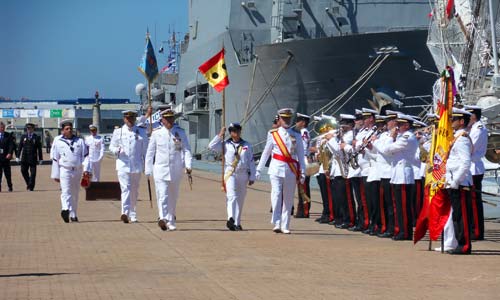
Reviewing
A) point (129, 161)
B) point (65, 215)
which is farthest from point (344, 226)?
point (65, 215)

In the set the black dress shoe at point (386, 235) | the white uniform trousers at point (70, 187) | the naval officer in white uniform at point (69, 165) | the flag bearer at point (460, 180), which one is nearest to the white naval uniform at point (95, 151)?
the naval officer in white uniform at point (69, 165)

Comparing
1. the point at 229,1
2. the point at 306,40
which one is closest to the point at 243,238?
the point at 306,40

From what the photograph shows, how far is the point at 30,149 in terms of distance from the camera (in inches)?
1093

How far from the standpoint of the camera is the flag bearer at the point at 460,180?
1176cm

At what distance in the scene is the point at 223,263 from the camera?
10883 millimetres

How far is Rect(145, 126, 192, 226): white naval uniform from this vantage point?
15156 mm

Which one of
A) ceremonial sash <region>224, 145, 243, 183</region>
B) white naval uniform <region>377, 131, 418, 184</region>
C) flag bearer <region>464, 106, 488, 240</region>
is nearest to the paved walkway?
flag bearer <region>464, 106, 488, 240</region>

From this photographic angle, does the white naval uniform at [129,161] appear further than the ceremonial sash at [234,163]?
Yes

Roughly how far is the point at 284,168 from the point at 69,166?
3.85 m

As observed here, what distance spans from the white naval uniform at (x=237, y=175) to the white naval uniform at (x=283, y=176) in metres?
0.37

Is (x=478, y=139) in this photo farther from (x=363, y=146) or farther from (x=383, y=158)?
(x=363, y=146)

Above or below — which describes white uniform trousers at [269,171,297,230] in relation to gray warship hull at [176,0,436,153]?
below

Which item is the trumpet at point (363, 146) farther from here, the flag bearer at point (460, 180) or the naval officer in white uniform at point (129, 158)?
the naval officer in white uniform at point (129, 158)

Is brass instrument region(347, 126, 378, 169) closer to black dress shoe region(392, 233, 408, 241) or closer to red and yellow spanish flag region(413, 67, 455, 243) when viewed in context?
black dress shoe region(392, 233, 408, 241)
